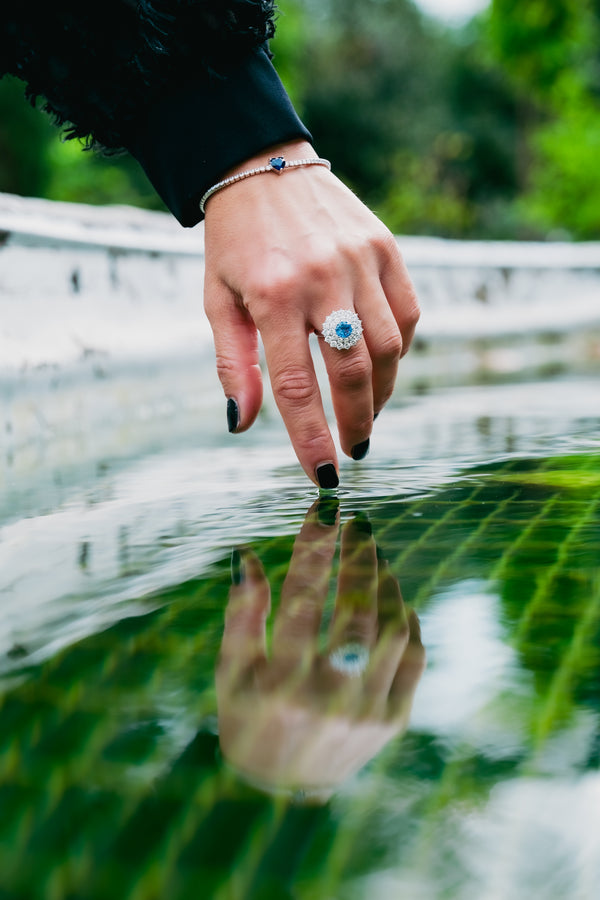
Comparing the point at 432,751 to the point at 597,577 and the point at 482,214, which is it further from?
the point at 482,214

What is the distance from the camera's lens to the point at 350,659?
1.92ft

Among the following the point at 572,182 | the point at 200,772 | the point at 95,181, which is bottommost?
the point at 200,772

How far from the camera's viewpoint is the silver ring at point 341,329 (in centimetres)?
100

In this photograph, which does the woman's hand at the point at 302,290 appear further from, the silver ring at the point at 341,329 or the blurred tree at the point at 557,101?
the blurred tree at the point at 557,101

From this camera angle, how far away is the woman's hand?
99 cm

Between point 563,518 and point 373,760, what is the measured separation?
21.2 inches

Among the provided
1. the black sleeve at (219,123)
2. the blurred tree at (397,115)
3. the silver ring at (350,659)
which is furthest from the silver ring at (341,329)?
the blurred tree at (397,115)

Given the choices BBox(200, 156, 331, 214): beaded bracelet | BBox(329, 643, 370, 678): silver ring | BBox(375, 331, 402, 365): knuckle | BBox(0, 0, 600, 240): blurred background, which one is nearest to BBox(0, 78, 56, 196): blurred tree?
BBox(0, 0, 600, 240): blurred background

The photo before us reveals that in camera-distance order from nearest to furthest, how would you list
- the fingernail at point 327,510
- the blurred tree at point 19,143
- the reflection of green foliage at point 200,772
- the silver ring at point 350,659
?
the reflection of green foliage at point 200,772
the silver ring at point 350,659
the fingernail at point 327,510
the blurred tree at point 19,143

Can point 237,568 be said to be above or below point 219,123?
below

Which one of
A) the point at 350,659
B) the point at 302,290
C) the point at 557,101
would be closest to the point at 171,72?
the point at 302,290

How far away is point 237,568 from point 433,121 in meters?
21.5

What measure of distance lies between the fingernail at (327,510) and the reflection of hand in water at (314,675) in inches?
6.4

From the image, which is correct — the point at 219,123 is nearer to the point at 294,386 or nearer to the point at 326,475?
the point at 294,386
